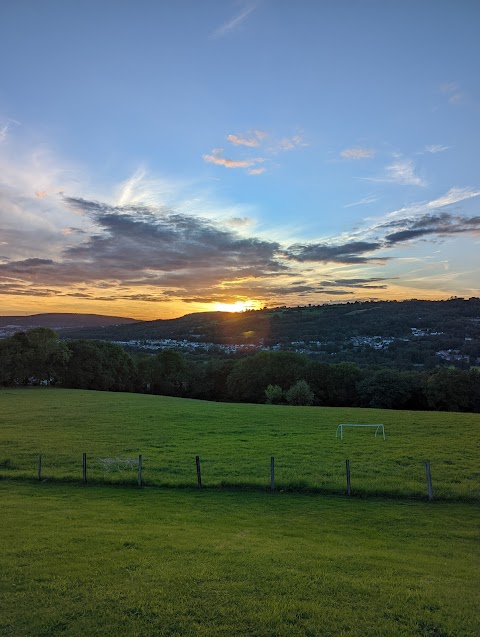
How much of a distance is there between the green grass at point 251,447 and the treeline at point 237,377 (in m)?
26.4

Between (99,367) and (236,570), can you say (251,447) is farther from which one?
(99,367)

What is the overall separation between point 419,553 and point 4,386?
292ft

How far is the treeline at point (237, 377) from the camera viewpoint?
74.5 metres

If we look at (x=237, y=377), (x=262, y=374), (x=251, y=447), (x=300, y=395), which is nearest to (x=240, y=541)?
(x=251, y=447)

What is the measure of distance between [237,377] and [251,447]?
5848 centimetres

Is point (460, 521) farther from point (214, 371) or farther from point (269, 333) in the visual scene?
point (269, 333)

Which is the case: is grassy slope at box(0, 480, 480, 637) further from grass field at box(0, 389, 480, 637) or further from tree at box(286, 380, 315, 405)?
tree at box(286, 380, 315, 405)

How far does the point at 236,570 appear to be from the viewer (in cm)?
1079

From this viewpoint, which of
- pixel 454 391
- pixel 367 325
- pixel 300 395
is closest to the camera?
pixel 454 391

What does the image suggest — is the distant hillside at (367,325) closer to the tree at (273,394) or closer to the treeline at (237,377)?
the treeline at (237,377)

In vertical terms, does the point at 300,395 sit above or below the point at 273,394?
above

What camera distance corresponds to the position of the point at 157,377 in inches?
3868

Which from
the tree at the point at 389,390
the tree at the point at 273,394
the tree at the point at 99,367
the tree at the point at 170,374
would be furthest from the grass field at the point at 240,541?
the tree at the point at 170,374

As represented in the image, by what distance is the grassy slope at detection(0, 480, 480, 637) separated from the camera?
8461mm
